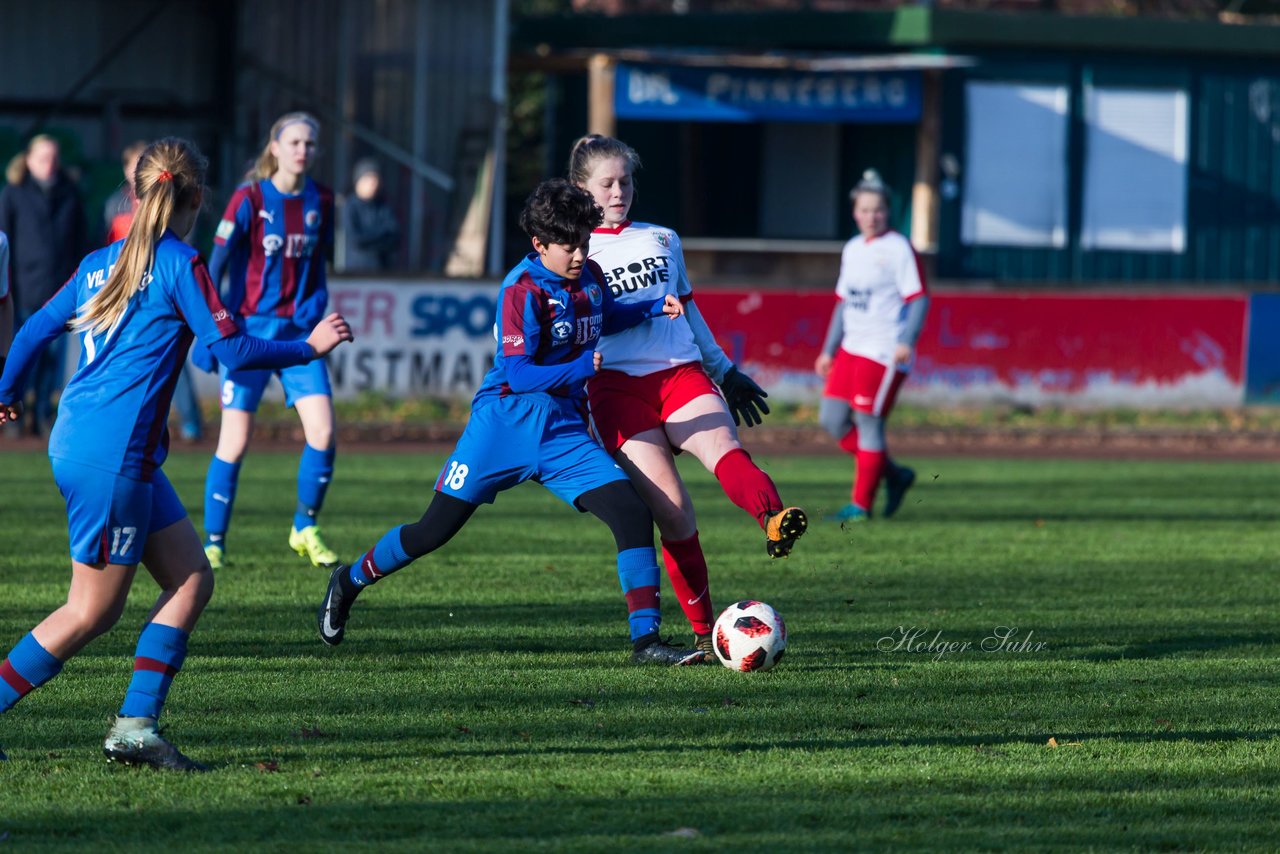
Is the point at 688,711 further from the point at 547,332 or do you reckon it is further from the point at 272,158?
the point at 272,158

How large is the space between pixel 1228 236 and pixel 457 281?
1295 centimetres

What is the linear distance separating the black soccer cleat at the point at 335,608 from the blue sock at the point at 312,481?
2.23 m

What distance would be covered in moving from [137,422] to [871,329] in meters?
7.09

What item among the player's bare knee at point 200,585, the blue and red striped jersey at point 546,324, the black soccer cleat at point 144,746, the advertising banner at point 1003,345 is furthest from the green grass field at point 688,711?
the advertising banner at point 1003,345

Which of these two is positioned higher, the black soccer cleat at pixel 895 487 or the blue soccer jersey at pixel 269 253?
the blue soccer jersey at pixel 269 253

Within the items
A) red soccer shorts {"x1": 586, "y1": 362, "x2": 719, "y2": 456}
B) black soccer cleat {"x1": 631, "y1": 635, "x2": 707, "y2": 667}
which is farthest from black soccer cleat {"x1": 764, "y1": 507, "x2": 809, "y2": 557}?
red soccer shorts {"x1": 586, "y1": 362, "x2": 719, "y2": 456}

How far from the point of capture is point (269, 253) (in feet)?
29.6

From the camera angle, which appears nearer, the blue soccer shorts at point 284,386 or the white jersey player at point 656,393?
the white jersey player at point 656,393

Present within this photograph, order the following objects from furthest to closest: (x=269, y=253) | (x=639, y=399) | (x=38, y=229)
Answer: (x=38, y=229), (x=269, y=253), (x=639, y=399)

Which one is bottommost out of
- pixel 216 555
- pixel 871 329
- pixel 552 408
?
pixel 216 555

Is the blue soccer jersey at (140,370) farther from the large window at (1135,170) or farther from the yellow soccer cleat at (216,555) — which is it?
the large window at (1135,170)

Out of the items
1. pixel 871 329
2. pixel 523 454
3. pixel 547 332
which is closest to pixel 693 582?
pixel 523 454

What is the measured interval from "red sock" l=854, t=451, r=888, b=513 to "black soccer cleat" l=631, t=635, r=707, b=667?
15.8 ft

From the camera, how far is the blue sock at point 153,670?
5188 mm
